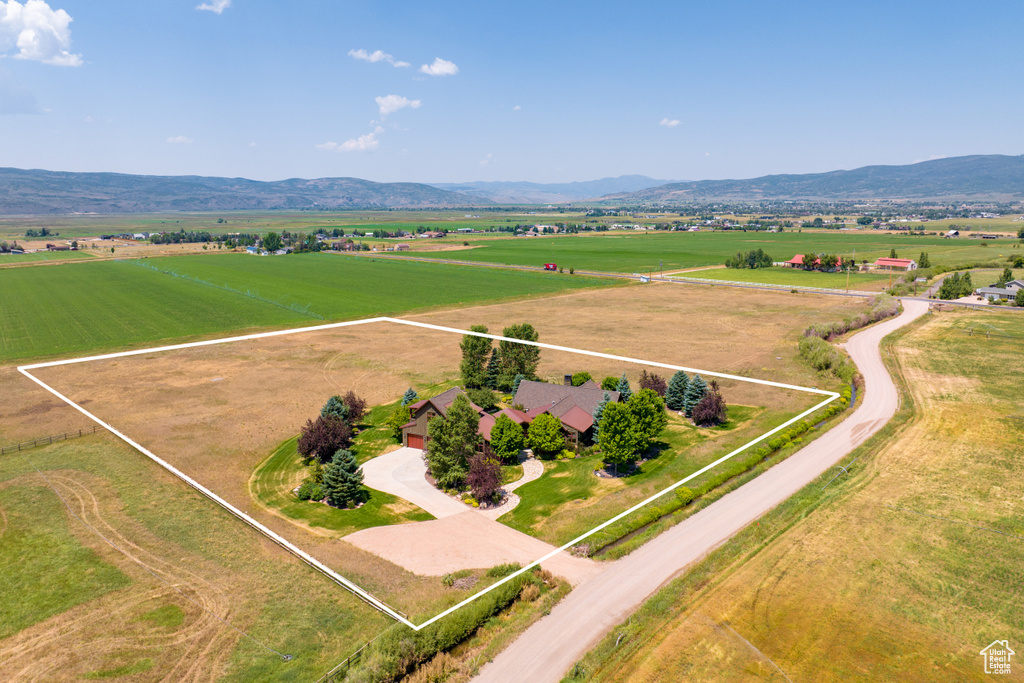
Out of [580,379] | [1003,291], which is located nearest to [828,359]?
[580,379]

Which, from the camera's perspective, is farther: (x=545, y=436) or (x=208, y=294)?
(x=208, y=294)

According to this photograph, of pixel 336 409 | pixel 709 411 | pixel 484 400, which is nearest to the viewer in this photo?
pixel 336 409

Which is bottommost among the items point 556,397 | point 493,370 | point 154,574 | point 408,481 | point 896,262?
point 408,481

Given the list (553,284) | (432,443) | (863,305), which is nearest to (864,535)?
(432,443)

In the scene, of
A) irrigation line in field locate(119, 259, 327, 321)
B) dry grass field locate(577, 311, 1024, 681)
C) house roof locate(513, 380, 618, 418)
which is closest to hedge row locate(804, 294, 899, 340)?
dry grass field locate(577, 311, 1024, 681)

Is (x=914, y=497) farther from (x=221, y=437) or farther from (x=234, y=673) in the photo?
(x=221, y=437)

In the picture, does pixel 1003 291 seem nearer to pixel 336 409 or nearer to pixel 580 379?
pixel 580 379

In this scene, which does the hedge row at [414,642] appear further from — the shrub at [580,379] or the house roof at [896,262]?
the house roof at [896,262]
